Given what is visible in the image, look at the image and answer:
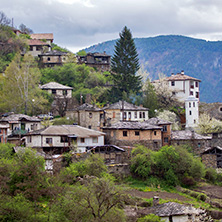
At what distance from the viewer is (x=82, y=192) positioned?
118 ft

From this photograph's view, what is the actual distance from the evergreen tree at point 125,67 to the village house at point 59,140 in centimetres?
2296

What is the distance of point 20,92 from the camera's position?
74.8 meters

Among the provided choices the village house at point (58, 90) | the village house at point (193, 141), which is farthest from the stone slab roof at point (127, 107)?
the village house at point (58, 90)

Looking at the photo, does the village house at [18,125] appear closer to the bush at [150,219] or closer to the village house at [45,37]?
the bush at [150,219]

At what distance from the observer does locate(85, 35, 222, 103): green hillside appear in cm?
16712

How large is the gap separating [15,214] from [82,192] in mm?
5847

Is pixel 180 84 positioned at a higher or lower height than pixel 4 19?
lower

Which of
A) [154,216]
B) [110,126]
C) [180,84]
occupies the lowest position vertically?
[154,216]

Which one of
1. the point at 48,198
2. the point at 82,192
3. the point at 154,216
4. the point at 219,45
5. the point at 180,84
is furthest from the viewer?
the point at 219,45

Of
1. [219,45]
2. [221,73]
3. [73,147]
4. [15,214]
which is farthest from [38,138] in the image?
[219,45]

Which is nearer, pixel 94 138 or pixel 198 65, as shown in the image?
pixel 94 138

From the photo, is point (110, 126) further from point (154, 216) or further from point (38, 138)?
point (154, 216)

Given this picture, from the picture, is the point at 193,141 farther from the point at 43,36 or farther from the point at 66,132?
the point at 43,36

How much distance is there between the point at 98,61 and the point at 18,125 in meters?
42.6
